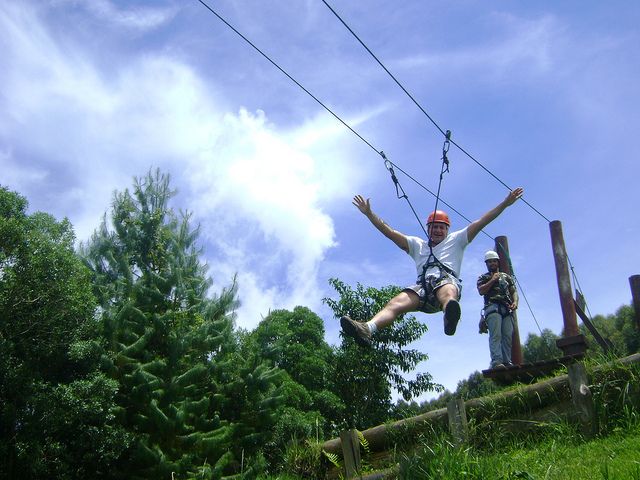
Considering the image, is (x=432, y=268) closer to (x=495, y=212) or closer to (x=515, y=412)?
(x=495, y=212)

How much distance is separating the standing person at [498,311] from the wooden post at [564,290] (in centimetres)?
65

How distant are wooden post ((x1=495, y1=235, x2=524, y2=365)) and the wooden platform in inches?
32.9

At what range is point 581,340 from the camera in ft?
28.7

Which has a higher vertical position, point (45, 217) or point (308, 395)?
point (45, 217)

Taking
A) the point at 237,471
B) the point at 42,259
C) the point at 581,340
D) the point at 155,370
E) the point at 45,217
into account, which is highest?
the point at 45,217

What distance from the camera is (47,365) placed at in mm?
13469

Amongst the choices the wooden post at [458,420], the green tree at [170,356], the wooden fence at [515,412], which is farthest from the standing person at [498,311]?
A: the green tree at [170,356]

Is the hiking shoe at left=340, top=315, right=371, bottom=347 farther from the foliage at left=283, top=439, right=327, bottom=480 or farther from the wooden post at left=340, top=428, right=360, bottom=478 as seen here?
the foliage at left=283, top=439, right=327, bottom=480

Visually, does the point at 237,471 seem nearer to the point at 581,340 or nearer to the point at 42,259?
the point at 42,259

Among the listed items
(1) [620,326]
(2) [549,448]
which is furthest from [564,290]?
(1) [620,326]

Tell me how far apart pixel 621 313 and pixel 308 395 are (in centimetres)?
2642

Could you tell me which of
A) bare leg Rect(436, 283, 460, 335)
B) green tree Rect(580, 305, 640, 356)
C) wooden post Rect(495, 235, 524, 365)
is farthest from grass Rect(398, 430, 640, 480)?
green tree Rect(580, 305, 640, 356)

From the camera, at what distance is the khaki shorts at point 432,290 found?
7.23m

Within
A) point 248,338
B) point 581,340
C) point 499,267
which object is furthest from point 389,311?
point 248,338
